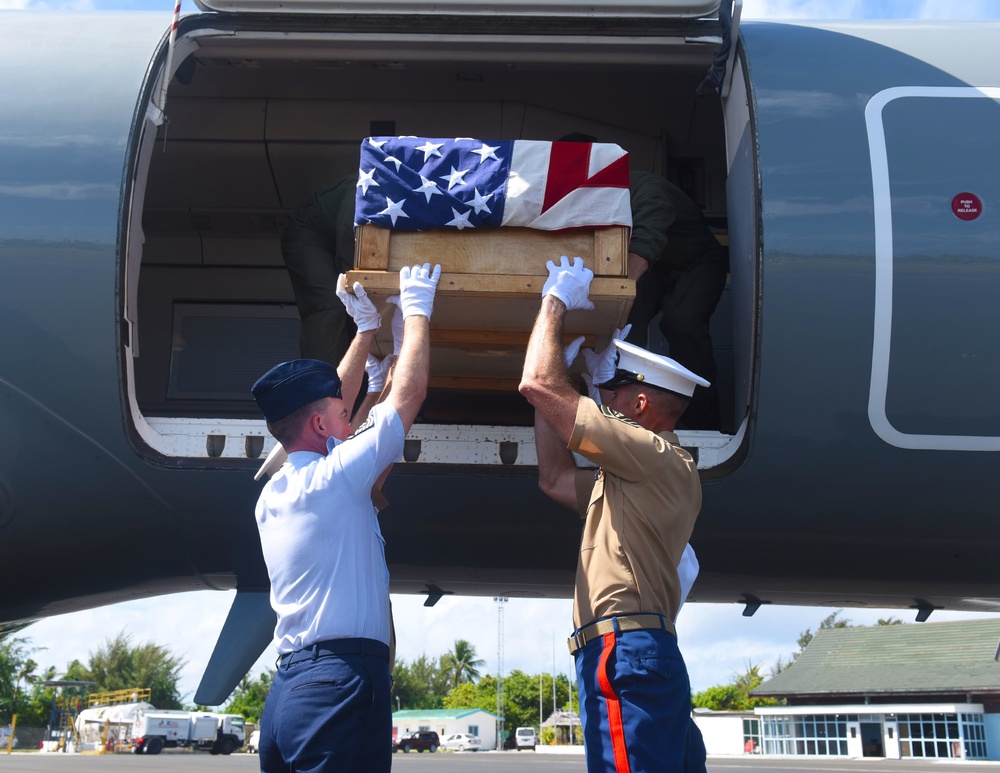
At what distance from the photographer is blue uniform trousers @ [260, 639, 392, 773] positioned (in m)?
2.84

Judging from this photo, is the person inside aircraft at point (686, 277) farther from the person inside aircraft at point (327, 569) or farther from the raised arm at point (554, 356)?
the person inside aircraft at point (327, 569)

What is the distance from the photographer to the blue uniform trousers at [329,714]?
284 cm

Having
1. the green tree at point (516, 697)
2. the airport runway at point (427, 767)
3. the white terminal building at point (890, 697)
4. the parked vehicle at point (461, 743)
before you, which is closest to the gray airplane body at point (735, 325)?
the airport runway at point (427, 767)

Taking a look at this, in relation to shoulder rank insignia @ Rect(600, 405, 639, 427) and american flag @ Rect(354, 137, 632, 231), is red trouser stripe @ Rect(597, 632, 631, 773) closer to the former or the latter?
shoulder rank insignia @ Rect(600, 405, 639, 427)

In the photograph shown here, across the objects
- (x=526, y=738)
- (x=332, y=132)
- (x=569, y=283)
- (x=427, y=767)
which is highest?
(x=332, y=132)

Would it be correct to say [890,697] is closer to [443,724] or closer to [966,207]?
[966,207]

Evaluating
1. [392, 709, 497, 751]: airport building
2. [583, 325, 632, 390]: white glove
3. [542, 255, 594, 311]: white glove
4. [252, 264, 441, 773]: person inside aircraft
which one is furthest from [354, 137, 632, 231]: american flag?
[392, 709, 497, 751]: airport building

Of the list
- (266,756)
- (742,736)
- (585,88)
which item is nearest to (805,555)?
(266,756)

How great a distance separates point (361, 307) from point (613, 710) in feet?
5.64

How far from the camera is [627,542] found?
10.9ft

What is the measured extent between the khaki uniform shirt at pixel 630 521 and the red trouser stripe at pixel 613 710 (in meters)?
0.12

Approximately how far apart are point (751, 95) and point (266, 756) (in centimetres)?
321

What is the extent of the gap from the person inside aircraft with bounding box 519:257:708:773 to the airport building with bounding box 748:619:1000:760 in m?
35.8

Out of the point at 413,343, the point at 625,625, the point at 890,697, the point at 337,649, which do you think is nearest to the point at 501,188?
the point at 413,343
